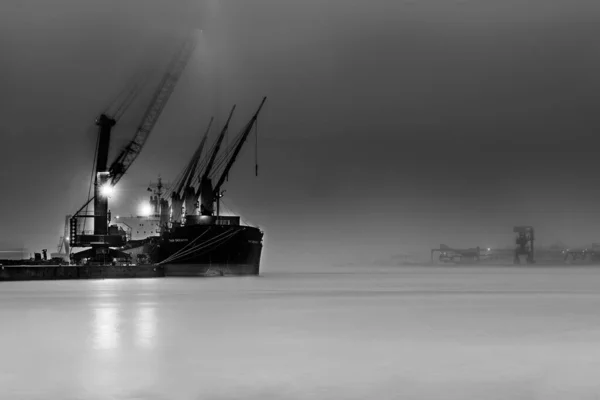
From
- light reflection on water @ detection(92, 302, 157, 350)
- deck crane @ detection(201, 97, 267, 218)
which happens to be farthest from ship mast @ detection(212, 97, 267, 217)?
light reflection on water @ detection(92, 302, 157, 350)

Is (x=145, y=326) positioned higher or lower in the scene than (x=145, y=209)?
lower

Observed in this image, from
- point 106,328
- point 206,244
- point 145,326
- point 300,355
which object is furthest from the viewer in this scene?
point 206,244

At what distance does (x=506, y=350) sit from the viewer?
26406mm

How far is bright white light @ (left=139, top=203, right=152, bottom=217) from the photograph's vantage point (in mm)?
152250

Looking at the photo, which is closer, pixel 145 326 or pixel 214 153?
pixel 145 326

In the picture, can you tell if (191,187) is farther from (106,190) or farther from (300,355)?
(300,355)

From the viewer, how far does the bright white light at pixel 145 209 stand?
500 feet

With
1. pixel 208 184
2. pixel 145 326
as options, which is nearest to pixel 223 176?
pixel 208 184

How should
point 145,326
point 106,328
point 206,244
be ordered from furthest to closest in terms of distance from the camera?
1. point 206,244
2. point 145,326
3. point 106,328

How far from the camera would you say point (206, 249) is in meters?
124

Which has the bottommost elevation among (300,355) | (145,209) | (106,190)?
(300,355)

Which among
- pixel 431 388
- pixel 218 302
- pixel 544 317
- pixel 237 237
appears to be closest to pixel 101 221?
pixel 237 237

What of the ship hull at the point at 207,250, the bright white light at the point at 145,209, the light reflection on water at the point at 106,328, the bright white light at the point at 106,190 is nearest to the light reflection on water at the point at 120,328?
the light reflection on water at the point at 106,328

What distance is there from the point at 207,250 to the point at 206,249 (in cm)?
20
